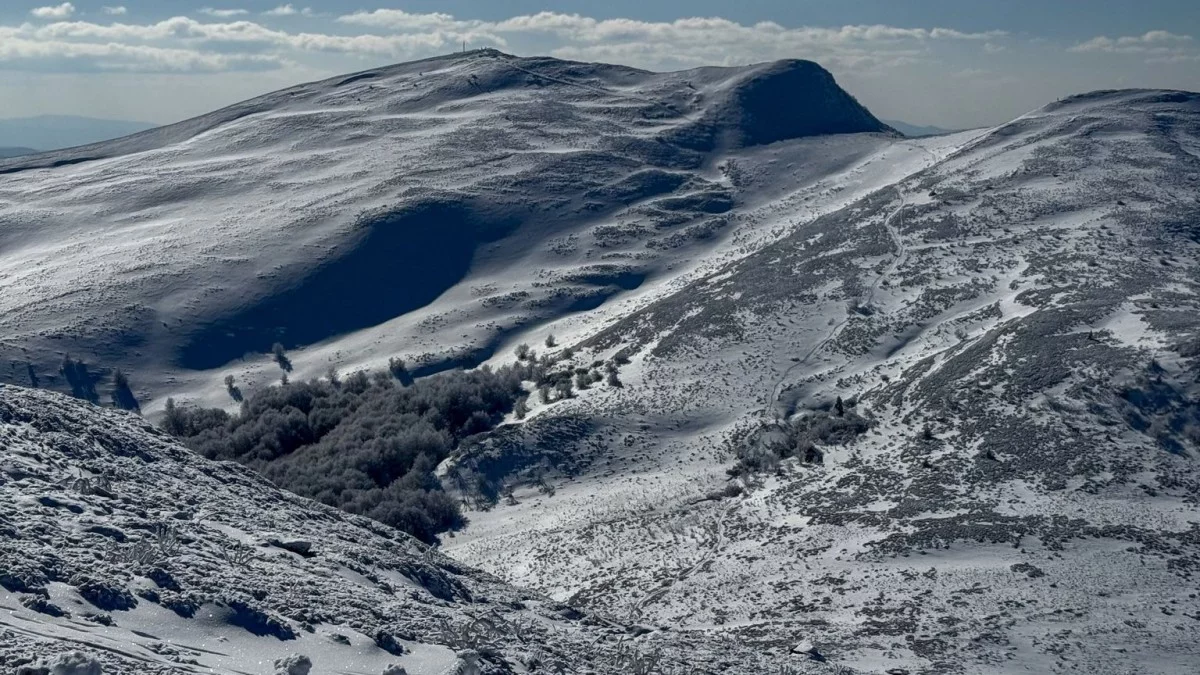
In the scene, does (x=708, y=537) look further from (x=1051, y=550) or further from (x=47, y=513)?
(x=47, y=513)

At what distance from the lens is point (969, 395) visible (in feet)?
108

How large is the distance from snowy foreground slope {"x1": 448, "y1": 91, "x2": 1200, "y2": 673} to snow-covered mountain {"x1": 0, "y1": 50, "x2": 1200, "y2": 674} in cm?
12

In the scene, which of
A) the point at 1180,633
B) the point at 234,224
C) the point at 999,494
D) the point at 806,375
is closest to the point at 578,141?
the point at 234,224

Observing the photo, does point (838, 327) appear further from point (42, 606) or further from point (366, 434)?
point (42, 606)

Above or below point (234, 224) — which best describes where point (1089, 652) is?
below

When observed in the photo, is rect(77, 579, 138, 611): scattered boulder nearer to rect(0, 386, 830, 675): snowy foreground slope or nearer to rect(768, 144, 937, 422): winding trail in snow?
rect(0, 386, 830, 675): snowy foreground slope

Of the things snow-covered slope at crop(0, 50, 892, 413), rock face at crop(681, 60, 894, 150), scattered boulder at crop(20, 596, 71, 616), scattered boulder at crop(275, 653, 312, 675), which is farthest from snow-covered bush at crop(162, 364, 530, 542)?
rock face at crop(681, 60, 894, 150)

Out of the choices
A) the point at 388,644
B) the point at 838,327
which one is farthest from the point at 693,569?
the point at 838,327

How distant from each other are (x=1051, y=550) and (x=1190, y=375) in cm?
1050

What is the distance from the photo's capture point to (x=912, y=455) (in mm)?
30672

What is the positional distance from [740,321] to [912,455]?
Answer: 1390cm

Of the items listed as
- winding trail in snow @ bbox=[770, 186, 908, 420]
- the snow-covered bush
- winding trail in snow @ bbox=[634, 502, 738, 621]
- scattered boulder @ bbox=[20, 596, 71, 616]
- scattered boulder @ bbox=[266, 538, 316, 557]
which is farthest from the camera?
winding trail in snow @ bbox=[770, 186, 908, 420]

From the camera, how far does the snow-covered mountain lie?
24312mm

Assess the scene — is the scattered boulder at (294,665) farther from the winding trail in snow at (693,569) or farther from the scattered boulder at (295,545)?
the winding trail in snow at (693,569)
